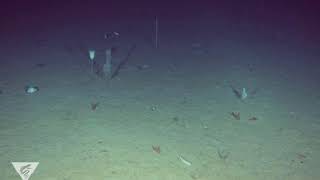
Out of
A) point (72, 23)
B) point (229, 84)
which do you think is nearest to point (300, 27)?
point (229, 84)

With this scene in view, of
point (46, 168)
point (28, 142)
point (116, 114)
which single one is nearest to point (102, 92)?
point (116, 114)

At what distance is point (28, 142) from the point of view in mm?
4434

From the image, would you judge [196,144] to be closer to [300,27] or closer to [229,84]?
[229,84]

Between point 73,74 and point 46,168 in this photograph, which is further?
point 73,74

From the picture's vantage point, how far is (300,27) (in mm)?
10688

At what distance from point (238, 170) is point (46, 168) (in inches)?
77.0

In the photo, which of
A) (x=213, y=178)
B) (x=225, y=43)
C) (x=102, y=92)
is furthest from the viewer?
(x=225, y=43)

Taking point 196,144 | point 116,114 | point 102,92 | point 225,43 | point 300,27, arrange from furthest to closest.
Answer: point 300,27, point 225,43, point 102,92, point 116,114, point 196,144

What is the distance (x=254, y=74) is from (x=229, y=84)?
735mm

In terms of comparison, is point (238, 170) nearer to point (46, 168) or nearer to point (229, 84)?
point (46, 168)

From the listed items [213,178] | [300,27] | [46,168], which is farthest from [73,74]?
[300,27]

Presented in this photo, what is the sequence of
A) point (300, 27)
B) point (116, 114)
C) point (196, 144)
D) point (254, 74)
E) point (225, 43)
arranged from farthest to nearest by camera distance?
point (300, 27) → point (225, 43) → point (254, 74) → point (116, 114) → point (196, 144)

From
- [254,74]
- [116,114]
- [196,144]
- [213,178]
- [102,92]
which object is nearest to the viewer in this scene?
[213,178]

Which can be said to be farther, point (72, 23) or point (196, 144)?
point (72, 23)
